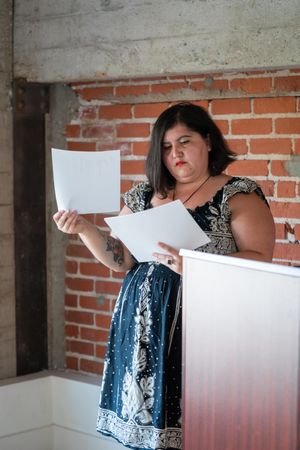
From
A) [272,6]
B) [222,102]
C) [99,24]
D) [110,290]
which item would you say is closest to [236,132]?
[222,102]

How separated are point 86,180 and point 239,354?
49.8 inches

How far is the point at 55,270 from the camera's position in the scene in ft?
13.5

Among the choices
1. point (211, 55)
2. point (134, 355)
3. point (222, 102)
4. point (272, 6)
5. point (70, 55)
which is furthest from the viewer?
point (70, 55)

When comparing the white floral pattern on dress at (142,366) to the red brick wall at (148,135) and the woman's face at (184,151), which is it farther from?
the red brick wall at (148,135)

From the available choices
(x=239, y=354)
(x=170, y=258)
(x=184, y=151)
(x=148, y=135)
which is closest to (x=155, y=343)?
(x=170, y=258)

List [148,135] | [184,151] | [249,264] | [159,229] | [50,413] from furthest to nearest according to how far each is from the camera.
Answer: [50,413] → [148,135] → [184,151] → [159,229] → [249,264]

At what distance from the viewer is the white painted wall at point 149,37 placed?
9.70ft

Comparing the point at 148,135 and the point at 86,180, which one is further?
the point at 148,135

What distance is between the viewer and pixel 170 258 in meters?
2.56

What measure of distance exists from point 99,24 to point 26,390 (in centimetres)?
179

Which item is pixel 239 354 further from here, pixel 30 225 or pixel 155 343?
pixel 30 225

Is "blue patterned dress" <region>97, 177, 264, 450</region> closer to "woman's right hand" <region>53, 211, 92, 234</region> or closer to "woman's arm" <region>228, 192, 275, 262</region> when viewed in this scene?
"woman's arm" <region>228, 192, 275, 262</region>

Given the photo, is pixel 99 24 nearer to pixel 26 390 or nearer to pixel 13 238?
pixel 13 238

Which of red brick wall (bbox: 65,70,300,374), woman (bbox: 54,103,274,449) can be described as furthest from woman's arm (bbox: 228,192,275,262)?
red brick wall (bbox: 65,70,300,374)
